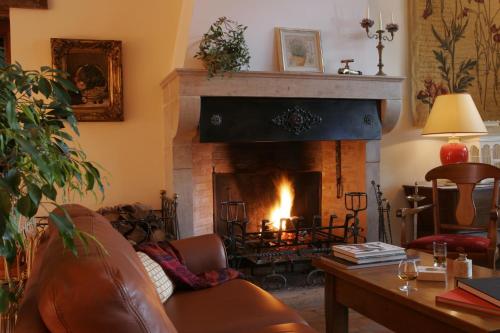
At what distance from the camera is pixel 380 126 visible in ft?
13.3

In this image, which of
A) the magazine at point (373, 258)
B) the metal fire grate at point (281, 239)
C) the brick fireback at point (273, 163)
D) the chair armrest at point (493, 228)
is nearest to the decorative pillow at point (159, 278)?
the magazine at point (373, 258)

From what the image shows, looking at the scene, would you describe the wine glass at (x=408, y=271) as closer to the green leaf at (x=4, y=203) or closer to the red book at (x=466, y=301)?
the red book at (x=466, y=301)

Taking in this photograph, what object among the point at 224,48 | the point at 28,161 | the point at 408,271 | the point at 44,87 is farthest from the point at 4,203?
the point at 224,48

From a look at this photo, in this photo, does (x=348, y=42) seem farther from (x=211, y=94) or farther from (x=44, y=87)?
(x=44, y=87)

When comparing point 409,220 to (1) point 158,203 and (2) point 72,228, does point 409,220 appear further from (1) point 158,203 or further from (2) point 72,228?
(2) point 72,228

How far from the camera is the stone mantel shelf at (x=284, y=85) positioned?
3441mm

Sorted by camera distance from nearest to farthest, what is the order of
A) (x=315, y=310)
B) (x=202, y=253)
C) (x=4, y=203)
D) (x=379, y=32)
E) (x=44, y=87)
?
(x=4, y=203)
(x=44, y=87)
(x=202, y=253)
(x=315, y=310)
(x=379, y=32)

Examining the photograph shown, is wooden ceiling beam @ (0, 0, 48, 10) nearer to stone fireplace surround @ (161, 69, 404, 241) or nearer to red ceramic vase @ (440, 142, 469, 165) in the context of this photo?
stone fireplace surround @ (161, 69, 404, 241)

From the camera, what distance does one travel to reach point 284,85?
3.68 meters

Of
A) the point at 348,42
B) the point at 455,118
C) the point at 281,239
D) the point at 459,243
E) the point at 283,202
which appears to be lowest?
the point at 281,239

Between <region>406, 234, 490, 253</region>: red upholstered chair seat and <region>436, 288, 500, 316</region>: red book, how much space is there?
48.4 inches

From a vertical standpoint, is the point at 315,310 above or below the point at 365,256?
below

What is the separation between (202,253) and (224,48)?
156cm

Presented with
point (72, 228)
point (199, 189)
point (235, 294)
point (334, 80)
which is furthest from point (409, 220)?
point (72, 228)
